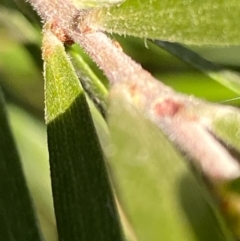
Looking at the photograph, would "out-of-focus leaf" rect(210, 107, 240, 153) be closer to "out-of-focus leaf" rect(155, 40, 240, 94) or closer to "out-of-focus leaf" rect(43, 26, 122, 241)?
"out-of-focus leaf" rect(43, 26, 122, 241)

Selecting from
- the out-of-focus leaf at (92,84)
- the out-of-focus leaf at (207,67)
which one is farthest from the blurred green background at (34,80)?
the out-of-focus leaf at (92,84)

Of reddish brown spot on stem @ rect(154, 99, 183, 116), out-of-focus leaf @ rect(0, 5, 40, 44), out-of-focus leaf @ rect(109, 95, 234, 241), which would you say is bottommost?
out-of-focus leaf @ rect(109, 95, 234, 241)

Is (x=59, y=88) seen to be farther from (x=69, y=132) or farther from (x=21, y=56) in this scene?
(x=21, y=56)

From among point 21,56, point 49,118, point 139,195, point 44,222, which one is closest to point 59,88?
point 49,118

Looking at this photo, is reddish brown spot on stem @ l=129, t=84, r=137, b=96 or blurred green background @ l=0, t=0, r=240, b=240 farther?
blurred green background @ l=0, t=0, r=240, b=240

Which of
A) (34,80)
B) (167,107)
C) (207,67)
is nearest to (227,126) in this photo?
(167,107)

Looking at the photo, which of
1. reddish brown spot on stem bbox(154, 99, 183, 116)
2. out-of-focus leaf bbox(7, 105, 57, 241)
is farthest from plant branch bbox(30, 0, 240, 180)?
out-of-focus leaf bbox(7, 105, 57, 241)

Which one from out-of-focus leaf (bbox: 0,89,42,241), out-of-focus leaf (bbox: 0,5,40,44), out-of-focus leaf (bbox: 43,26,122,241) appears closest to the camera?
out-of-focus leaf (bbox: 43,26,122,241)
